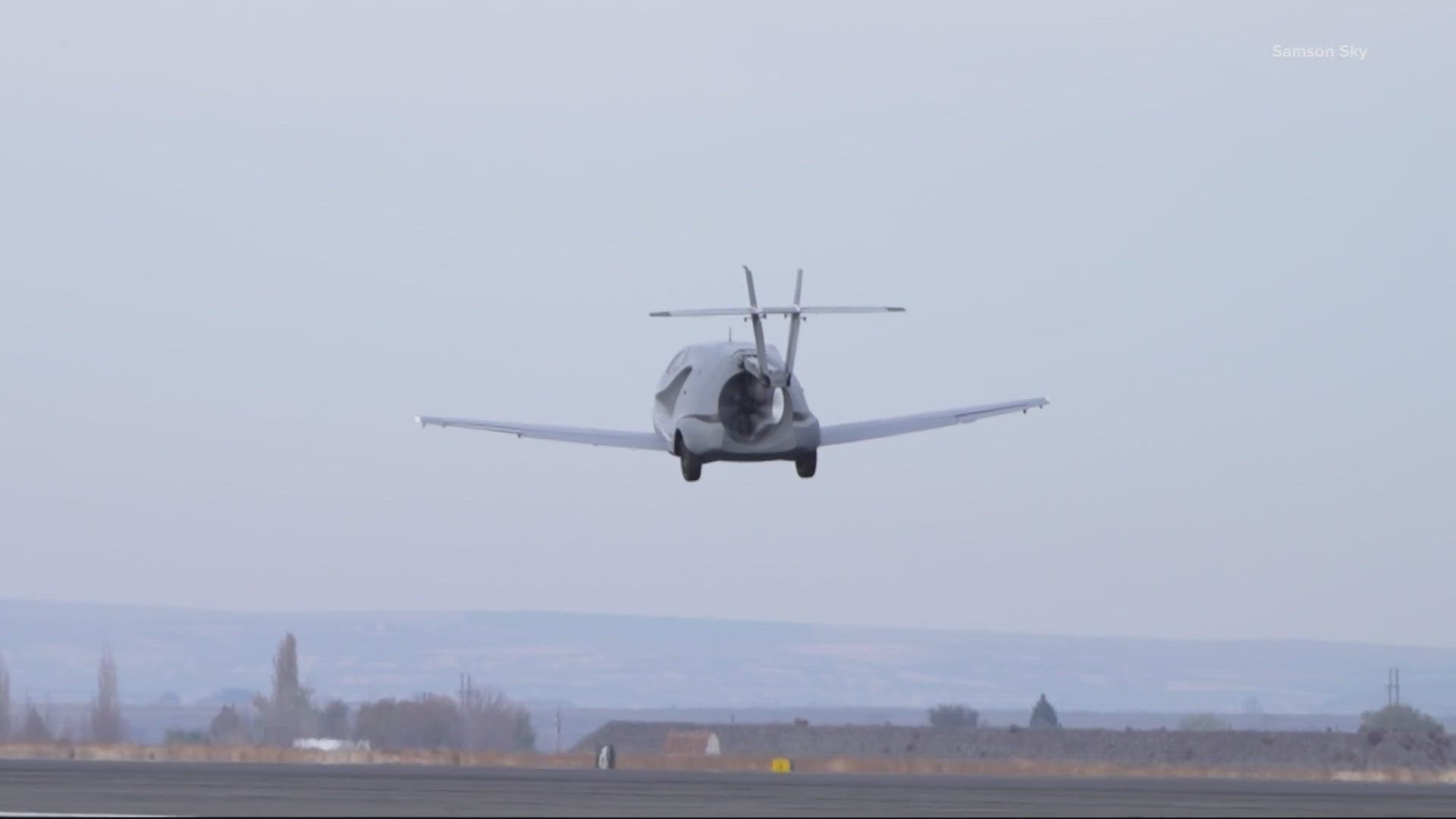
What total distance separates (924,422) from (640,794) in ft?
105

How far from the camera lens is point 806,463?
75.6 metres

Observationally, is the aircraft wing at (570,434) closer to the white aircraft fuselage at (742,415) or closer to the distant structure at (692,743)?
the white aircraft fuselage at (742,415)

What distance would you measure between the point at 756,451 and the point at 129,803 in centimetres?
2946

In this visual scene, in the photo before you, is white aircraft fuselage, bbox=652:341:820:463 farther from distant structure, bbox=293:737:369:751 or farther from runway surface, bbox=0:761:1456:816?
distant structure, bbox=293:737:369:751

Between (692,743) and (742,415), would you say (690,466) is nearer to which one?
(742,415)

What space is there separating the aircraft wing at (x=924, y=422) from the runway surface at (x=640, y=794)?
14170 millimetres

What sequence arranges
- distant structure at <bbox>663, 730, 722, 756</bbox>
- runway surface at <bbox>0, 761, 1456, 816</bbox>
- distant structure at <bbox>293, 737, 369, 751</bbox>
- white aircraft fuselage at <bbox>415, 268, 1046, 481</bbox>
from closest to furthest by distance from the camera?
runway surface at <bbox>0, 761, 1456, 816</bbox> < white aircraft fuselage at <bbox>415, 268, 1046, 481</bbox> < distant structure at <bbox>293, 737, 369, 751</bbox> < distant structure at <bbox>663, 730, 722, 756</bbox>

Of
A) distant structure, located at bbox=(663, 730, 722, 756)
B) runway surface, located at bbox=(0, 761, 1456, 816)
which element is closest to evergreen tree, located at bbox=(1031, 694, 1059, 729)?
distant structure, located at bbox=(663, 730, 722, 756)

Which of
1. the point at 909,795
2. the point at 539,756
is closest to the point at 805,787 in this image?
the point at 909,795

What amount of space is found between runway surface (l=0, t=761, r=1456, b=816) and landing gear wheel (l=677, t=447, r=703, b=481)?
401 inches

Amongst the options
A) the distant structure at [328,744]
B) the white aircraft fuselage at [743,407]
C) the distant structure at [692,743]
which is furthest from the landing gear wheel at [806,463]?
the distant structure at [692,743]

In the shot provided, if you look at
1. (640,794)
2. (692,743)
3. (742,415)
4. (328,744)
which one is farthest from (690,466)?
(692,743)

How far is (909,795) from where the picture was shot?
56.1 m

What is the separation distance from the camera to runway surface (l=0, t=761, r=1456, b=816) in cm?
4903
